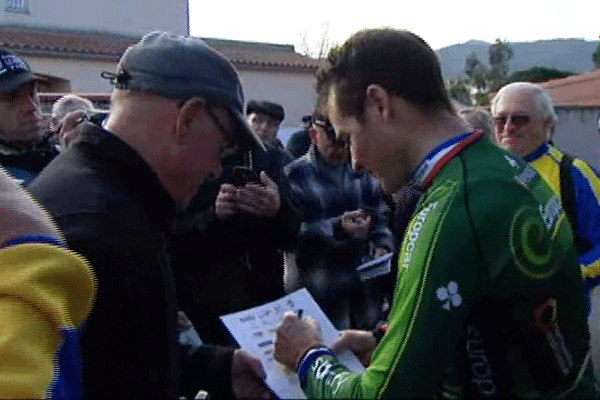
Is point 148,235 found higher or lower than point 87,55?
higher

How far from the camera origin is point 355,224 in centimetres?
528

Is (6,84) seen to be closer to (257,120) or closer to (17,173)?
(17,173)

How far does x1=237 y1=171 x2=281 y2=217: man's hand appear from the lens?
4410 millimetres

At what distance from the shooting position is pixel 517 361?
6.95 feet

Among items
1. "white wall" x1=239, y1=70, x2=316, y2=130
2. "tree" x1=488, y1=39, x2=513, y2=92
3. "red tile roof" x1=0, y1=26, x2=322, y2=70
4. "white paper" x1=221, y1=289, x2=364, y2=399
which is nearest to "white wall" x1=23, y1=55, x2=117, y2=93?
"red tile roof" x1=0, y1=26, x2=322, y2=70

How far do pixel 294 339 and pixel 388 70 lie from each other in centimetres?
79

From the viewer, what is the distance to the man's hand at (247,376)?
265 cm

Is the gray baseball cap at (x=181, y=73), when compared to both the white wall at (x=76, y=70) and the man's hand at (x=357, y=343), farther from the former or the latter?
the white wall at (x=76, y=70)

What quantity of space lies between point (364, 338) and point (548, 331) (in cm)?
80

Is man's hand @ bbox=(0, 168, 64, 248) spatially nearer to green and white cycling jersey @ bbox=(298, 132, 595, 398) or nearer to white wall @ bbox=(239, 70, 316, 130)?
green and white cycling jersey @ bbox=(298, 132, 595, 398)

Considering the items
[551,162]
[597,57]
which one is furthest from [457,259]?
[597,57]

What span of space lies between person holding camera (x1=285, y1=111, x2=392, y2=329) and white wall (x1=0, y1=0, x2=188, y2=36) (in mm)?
21471

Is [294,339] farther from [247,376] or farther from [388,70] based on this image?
[388,70]

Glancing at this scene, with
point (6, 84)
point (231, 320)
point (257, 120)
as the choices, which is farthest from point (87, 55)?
point (231, 320)
